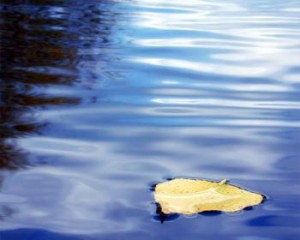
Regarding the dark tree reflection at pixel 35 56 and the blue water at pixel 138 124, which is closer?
the blue water at pixel 138 124

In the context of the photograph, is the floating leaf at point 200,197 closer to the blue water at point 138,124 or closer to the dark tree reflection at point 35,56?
the blue water at point 138,124

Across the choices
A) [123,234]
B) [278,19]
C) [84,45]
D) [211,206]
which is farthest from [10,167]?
[278,19]

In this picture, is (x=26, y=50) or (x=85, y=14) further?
(x=85, y=14)

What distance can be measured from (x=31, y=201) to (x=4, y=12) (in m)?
2.99

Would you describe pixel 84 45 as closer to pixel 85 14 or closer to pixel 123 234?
pixel 85 14

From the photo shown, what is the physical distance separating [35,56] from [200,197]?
1.71 m

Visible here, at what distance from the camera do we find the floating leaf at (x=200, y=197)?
148 centimetres

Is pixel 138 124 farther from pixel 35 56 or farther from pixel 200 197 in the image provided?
pixel 35 56

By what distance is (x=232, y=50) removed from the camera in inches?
134

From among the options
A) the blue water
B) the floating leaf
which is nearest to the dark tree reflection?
the blue water

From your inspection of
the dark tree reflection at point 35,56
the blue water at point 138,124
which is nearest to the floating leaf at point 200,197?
the blue water at point 138,124

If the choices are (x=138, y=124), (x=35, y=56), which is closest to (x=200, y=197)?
(x=138, y=124)

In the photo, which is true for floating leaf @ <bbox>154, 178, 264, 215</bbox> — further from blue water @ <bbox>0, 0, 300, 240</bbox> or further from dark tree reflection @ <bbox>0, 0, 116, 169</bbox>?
dark tree reflection @ <bbox>0, 0, 116, 169</bbox>

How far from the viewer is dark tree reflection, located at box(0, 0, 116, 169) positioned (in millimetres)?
2070
